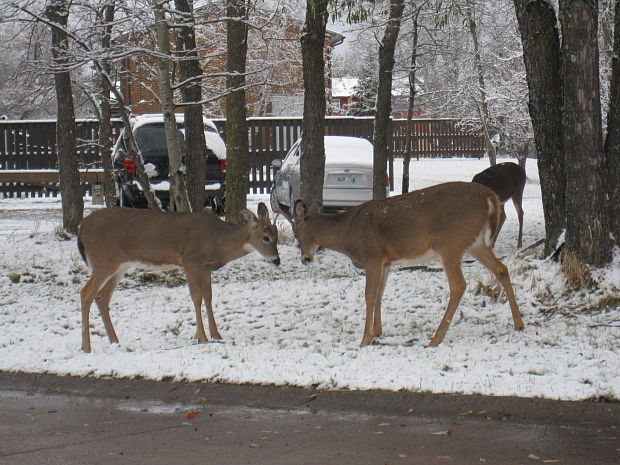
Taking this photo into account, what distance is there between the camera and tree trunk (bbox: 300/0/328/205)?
13.6 meters

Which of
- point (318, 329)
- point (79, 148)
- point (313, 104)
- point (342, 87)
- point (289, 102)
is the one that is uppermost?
point (342, 87)

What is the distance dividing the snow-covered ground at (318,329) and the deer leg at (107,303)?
15cm

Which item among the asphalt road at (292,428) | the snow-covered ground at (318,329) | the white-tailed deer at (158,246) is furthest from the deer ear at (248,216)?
the asphalt road at (292,428)

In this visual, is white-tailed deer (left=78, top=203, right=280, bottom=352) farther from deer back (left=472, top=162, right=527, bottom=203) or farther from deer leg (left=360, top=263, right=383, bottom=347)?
deer back (left=472, top=162, right=527, bottom=203)

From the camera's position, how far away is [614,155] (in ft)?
31.3

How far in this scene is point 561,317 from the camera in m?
8.88

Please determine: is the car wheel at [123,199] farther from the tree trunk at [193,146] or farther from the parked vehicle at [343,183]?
the tree trunk at [193,146]

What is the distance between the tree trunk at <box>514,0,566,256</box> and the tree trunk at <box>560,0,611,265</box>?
0.66 m

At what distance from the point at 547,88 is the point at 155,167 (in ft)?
33.8

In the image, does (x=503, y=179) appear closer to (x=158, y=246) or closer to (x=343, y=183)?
(x=343, y=183)

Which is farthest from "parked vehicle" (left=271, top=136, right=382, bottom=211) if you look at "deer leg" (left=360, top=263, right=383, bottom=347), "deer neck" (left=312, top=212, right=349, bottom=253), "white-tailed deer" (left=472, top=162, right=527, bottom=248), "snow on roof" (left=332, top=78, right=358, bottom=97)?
"snow on roof" (left=332, top=78, right=358, bottom=97)

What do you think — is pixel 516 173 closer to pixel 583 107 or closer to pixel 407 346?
pixel 583 107

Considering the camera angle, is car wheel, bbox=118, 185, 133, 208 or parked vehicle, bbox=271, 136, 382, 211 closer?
car wheel, bbox=118, 185, 133, 208

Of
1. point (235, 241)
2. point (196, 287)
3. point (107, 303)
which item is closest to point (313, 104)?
point (235, 241)
